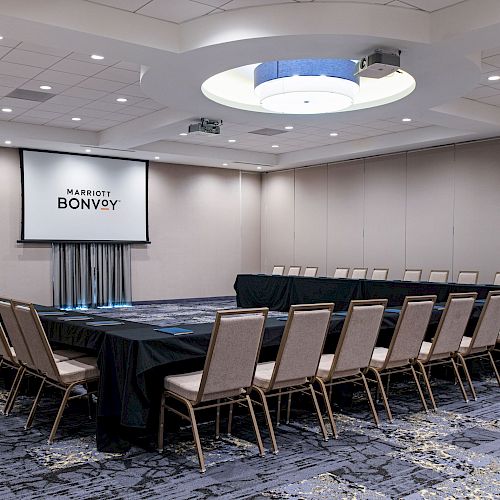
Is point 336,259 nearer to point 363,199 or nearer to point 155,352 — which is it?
point 363,199

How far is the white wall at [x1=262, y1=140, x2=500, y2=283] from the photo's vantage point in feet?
38.0

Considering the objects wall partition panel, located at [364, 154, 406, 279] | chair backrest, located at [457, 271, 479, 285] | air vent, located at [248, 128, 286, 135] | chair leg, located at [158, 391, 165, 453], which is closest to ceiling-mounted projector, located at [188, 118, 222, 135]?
air vent, located at [248, 128, 286, 135]

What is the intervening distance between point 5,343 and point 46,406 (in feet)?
2.21

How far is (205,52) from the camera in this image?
6.15m

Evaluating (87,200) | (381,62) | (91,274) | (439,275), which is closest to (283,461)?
(381,62)

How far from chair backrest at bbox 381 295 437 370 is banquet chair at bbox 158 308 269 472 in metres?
1.50

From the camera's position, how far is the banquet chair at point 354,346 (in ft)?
15.0

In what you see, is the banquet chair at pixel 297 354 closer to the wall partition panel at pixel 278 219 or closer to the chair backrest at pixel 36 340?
the chair backrest at pixel 36 340

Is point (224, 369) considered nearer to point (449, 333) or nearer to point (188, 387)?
point (188, 387)

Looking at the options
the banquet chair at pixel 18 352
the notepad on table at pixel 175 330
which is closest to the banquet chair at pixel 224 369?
the notepad on table at pixel 175 330

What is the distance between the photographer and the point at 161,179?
1466 cm

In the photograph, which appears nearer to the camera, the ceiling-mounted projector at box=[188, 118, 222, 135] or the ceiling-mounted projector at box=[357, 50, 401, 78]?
the ceiling-mounted projector at box=[357, 50, 401, 78]

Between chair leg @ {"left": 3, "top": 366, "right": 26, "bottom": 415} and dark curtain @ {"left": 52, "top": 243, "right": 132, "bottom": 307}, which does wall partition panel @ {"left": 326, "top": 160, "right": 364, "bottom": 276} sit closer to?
dark curtain @ {"left": 52, "top": 243, "right": 132, "bottom": 307}

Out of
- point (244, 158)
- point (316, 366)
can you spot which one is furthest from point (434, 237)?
point (316, 366)
